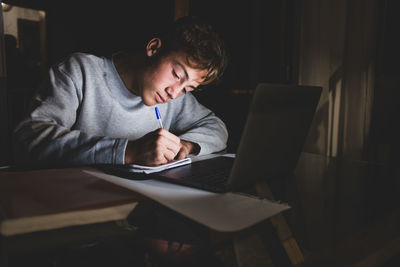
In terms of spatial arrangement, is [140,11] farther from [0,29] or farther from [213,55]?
[213,55]

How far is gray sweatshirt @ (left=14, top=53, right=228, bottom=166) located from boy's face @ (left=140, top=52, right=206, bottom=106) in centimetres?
15

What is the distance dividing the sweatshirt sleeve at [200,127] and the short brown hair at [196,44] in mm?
194

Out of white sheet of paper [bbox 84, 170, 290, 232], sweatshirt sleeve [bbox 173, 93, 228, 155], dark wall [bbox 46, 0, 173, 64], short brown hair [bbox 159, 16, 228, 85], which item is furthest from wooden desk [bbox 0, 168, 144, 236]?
dark wall [bbox 46, 0, 173, 64]

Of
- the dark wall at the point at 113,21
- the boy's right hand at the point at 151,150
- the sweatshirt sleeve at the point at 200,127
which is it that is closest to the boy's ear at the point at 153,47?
the sweatshirt sleeve at the point at 200,127

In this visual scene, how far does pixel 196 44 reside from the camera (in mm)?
1192

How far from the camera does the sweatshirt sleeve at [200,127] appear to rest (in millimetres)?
1195

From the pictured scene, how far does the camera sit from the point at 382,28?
7.13 feet

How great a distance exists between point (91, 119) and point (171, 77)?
1.22 feet

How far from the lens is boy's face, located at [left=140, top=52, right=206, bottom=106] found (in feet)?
3.83

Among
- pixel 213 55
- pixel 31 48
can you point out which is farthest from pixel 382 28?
pixel 31 48

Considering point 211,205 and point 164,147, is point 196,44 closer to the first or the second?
point 164,147

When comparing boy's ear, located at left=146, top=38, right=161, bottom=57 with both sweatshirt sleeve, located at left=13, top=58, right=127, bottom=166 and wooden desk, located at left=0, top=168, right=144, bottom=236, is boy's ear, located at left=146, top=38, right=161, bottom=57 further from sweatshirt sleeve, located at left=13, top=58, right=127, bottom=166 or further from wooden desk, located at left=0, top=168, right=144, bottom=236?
wooden desk, located at left=0, top=168, right=144, bottom=236

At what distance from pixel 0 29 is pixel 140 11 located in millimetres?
892

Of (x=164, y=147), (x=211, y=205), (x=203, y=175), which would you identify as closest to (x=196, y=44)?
(x=164, y=147)
